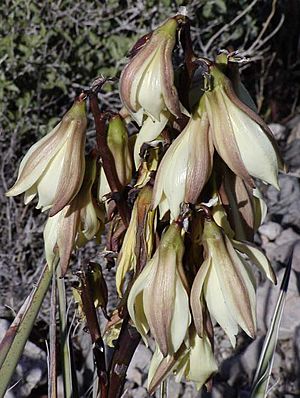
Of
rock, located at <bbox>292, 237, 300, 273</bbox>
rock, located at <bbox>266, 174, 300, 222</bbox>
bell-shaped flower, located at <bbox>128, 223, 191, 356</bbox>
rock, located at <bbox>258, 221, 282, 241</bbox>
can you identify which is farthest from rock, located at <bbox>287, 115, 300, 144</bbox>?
bell-shaped flower, located at <bbox>128, 223, 191, 356</bbox>

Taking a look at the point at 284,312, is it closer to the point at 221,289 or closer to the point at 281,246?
the point at 281,246

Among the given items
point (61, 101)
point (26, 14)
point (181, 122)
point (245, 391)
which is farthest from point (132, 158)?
point (61, 101)

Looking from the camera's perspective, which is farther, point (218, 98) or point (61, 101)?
point (61, 101)

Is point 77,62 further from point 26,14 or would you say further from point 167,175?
point 167,175

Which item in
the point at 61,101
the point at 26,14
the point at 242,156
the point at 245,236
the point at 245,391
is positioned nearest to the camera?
the point at 242,156

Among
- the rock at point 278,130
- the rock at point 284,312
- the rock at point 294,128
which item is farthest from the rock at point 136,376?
the rock at point 294,128

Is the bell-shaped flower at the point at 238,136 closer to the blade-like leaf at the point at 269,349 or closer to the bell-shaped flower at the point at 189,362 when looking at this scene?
the bell-shaped flower at the point at 189,362

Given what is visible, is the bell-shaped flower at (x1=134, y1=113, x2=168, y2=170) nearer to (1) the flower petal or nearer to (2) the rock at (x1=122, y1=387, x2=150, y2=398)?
(1) the flower petal
